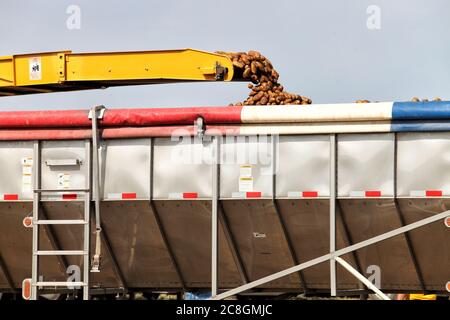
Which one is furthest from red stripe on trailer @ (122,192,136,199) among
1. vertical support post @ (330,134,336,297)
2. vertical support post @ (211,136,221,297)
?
vertical support post @ (330,134,336,297)

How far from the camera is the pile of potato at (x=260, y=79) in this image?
449 inches

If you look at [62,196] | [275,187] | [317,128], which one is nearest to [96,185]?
[62,196]

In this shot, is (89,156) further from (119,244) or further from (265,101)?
(265,101)

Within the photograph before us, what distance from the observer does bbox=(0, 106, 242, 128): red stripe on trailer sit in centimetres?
1062

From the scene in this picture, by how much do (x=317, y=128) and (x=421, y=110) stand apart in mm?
1122

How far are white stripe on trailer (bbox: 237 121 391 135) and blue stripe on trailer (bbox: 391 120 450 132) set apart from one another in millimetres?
84

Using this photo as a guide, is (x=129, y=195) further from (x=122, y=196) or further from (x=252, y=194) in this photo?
(x=252, y=194)

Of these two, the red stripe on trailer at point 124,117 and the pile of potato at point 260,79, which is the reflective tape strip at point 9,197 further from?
the pile of potato at point 260,79

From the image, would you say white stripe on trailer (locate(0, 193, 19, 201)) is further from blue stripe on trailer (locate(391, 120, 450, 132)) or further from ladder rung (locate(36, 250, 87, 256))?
blue stripe on trailer (locate(391, 120, 450, 132))

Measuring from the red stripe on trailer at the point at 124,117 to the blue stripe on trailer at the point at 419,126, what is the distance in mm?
1701

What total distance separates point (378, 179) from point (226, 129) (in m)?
1.73

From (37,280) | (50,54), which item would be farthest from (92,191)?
(50,54)

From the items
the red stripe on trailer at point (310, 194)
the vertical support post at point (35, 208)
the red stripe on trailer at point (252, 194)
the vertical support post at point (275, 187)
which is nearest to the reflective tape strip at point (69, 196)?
the vertical support post at point (35, 208)
